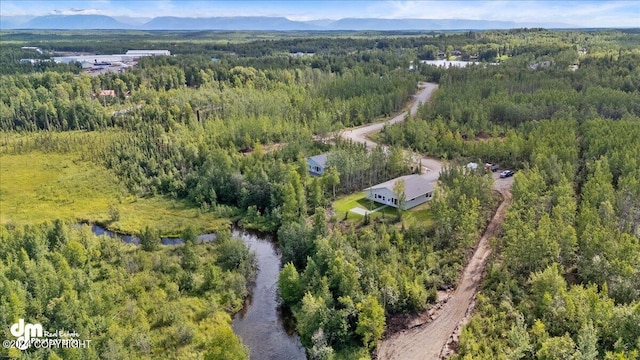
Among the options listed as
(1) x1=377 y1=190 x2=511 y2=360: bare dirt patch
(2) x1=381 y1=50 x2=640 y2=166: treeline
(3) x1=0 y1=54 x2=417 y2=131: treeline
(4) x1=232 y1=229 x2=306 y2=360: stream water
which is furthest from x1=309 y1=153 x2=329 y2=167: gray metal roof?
(1) x1=377 y1=190 x2=511 y2=360: bare dirt patch

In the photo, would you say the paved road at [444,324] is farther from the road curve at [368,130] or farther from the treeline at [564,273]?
the road curve at [368,130]

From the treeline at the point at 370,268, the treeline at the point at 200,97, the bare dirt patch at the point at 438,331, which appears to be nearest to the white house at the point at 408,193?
the treeline at the point at 370,268

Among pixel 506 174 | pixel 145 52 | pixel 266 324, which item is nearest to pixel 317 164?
pixel 506 174

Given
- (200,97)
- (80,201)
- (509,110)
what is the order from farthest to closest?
1. (200,97)
2. (509,110)
3. (80,201)

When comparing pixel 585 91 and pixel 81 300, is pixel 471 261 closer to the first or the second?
pixel 81 300

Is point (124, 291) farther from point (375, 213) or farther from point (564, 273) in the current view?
point (564, 273)

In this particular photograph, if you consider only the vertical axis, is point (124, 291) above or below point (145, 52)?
below

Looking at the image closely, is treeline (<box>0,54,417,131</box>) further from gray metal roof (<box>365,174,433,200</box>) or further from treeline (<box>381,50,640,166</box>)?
gray metal roof (<box>365,174,433,200</box>)

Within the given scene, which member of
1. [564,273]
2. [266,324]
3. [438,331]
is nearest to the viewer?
[438,331]
